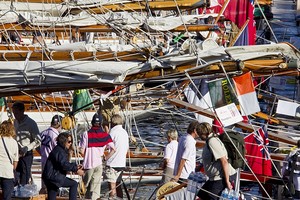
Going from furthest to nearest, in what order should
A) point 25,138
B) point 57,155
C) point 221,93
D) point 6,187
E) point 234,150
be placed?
point 25,138 → point 221,93 → point 6,187 → point 57,155 → point 234,150

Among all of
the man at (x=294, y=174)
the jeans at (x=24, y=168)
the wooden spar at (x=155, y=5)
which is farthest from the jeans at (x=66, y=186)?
the wooden spar at (x=155, y=5)

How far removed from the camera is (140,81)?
61.4ft

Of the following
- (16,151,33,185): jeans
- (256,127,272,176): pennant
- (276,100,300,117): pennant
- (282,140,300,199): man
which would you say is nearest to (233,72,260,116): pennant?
(282,140,300,199): man

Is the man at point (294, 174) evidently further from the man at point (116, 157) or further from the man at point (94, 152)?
the man at point (94, 152)

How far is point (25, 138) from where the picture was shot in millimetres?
20109

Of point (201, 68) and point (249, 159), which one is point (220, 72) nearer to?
point (201, 68)

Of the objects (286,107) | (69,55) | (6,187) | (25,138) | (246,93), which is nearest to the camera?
(6,187)

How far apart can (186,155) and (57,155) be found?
7.22ft

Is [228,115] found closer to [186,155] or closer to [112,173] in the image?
[186,155]

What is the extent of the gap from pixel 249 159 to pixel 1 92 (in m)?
5.17

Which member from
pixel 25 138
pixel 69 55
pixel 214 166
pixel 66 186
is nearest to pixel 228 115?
pixel 214 166

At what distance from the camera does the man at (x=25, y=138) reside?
65.8ft

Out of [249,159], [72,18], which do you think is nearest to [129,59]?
[249,159]

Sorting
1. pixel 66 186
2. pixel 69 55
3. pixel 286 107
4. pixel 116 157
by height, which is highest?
pixel 69 55
